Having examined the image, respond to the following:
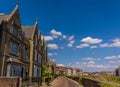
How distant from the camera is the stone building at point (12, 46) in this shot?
2819cm

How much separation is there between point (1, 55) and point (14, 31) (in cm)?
618

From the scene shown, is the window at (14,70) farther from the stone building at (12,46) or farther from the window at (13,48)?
the window at (13,48)

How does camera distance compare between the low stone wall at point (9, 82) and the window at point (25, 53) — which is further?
the window at point (25, 53)

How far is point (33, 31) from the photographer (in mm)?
44719

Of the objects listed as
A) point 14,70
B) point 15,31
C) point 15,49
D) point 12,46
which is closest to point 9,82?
point 14,70

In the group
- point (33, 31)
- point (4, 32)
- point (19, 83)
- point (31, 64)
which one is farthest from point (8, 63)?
point (33, 31)

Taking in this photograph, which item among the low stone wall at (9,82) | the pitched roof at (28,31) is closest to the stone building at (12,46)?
the pitched roof at (28,31)

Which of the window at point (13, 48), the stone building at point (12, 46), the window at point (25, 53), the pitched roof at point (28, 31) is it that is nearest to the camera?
the stone building at point (12, 46)

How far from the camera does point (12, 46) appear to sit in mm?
31531

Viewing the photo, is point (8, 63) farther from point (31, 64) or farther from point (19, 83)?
point (31, 64)

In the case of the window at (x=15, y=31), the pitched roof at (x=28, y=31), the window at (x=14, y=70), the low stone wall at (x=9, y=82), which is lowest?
the low stone wall at (x=9, y=82)

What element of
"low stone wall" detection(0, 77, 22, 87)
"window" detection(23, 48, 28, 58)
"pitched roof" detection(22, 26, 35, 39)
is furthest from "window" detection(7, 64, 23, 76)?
"pitched roof" detection(22, 26, 35, 39)

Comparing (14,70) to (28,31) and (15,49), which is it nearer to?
(15,49)

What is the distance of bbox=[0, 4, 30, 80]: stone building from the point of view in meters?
28.2
